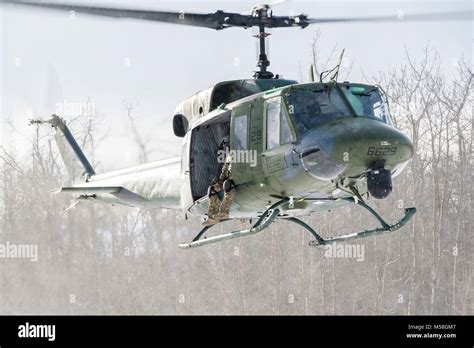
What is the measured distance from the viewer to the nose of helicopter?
30.8 feet

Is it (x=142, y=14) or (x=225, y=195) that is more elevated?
(x=142, y=14)

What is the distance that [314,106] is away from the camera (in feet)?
32.1

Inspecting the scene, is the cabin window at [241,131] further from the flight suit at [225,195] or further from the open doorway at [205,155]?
the open doorway at [205,155]

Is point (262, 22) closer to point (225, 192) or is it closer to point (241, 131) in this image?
point (241, 131)

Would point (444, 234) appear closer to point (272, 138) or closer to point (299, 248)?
point (299, 248)

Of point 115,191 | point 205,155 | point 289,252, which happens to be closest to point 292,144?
point 205,155

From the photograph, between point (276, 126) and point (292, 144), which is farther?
point (276, 126)

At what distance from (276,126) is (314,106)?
0.42 meters

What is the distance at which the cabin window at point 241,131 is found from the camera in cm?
1017

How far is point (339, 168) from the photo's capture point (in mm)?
9500

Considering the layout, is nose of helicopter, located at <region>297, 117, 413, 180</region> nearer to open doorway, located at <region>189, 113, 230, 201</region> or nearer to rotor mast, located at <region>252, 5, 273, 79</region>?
open doorway, located at <region>189, 113, 230, 201</region>

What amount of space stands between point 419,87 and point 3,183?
1067 centimetres


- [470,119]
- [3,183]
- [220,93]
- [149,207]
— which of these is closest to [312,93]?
[220,93]
